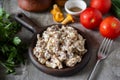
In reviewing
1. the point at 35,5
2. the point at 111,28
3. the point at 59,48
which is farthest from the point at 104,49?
the point at 35,5

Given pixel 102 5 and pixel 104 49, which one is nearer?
pixel 104 49

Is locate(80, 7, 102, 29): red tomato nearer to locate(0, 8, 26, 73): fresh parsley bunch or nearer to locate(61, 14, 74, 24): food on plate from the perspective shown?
locate(61, 14, 74, 24): food on plate

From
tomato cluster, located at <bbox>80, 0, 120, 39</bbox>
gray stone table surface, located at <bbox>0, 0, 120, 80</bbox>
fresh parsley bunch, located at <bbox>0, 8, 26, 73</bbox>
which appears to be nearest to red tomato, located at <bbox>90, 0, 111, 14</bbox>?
tomato cluster, located at <bbox>80, 0, 120, 39</bbox>

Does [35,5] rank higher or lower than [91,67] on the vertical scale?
higher

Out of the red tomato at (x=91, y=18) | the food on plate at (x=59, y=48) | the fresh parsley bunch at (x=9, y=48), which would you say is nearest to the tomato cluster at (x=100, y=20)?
the red tomato at (x=91, y=18)

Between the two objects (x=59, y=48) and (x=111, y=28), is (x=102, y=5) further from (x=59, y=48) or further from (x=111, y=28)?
(x=59, y=48)

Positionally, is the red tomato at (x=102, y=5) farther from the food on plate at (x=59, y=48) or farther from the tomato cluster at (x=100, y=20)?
the food on plate at (x=59, y=48)
